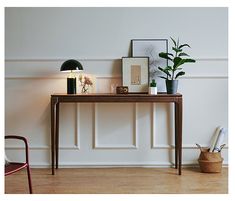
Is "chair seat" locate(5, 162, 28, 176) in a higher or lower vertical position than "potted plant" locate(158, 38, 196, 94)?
lower

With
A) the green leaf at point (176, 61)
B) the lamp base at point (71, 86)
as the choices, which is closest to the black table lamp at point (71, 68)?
the lamp base at point (71, 86)

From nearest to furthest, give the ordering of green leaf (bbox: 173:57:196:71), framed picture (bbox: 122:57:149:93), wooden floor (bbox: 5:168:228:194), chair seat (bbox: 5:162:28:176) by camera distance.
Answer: chair seat (bbox: 5:162:28:176), wooden floor (bbox: 5:168:228:194), green leaf (bbox: 173:57:196:71), framed picture (bbox: 122:57:149:93)

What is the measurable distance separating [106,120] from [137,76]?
0.60 metres

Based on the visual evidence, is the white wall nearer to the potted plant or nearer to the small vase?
the potted plant

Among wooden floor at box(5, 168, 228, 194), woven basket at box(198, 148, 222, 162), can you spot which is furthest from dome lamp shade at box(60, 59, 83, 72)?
woven basket at box(198, 148, 222, 162)

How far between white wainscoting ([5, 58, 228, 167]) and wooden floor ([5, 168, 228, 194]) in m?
0.16

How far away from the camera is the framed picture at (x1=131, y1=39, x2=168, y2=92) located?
3.79 metres

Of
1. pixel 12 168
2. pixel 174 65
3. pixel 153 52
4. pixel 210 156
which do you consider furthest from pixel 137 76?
pixel 12 168

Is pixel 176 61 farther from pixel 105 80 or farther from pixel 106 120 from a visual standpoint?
pixel 106 120

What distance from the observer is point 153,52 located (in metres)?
3.80
